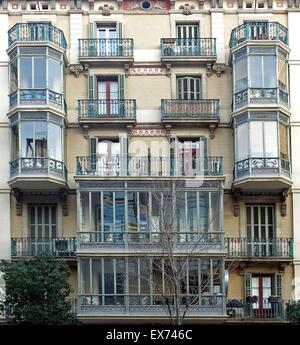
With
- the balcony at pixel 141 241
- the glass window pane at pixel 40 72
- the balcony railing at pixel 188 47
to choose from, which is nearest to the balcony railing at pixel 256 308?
the balcony at pixel 141 241

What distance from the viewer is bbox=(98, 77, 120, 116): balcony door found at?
81.2ft

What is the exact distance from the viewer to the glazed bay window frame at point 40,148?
23.5 metres

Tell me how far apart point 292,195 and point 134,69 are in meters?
5.93

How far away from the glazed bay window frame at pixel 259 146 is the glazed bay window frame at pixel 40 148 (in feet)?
16.5

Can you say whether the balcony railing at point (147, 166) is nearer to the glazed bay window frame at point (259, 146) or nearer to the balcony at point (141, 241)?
the glazed bay window frame at point (259, 146)

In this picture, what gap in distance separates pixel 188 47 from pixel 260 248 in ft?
20.6

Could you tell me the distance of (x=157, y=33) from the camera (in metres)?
25.5

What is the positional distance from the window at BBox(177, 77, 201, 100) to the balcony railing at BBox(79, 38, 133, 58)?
1.71 meters

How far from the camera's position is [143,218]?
23.2 meters

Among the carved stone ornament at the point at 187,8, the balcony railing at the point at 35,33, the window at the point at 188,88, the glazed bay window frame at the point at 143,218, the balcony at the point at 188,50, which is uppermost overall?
the carved stone ornament at the point at 187,8
